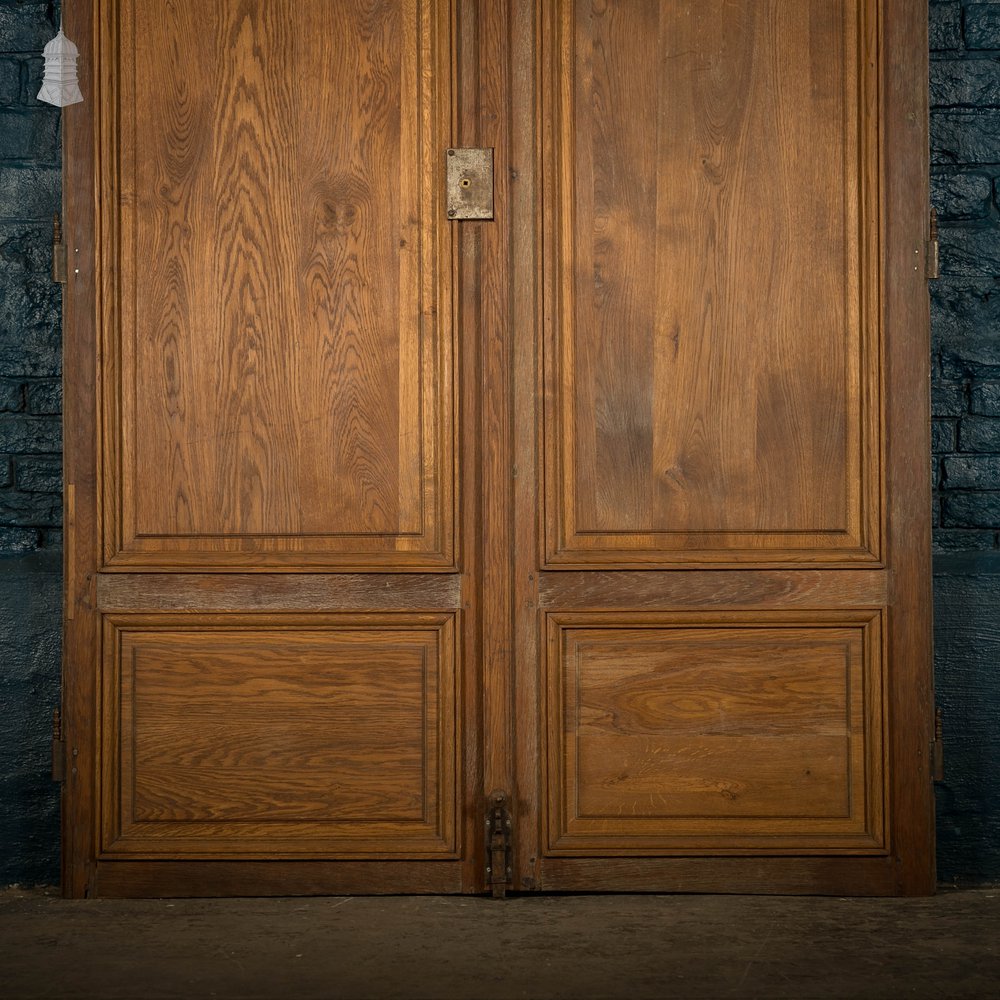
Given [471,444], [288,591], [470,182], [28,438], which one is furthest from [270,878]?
[470,182]

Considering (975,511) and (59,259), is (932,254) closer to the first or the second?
(975,511)

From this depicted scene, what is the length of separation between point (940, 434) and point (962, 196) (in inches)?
23.2

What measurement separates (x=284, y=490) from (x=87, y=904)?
106cm

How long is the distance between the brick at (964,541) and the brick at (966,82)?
3.46ft

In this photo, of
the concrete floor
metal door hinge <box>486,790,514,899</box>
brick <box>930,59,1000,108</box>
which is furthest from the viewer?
brick <box>930,59,1000,108</box>

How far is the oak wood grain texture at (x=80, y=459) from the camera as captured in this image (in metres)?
2.63

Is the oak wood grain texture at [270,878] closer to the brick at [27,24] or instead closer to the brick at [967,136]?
the brick at [27,24]

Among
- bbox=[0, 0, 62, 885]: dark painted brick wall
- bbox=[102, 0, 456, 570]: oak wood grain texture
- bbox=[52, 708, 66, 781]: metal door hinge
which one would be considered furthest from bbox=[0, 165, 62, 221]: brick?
bbox=[52, 708, 66, 781]: metal door hinge

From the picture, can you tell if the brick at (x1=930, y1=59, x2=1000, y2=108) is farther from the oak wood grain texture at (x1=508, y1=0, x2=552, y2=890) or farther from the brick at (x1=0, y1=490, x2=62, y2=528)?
the brick at (x1=0, y1=490, x2=62, y2=528)

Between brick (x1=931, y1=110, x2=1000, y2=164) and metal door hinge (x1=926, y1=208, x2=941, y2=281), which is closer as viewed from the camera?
metal door hinge (x1=926, y1=208, x2=941, y2=281)

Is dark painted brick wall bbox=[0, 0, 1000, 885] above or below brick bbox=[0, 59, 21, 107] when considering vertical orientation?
below

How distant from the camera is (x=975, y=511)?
9.23 feet

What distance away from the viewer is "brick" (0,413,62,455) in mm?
2818

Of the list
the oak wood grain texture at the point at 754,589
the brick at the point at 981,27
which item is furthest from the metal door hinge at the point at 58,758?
the brick at the point at 981,27
